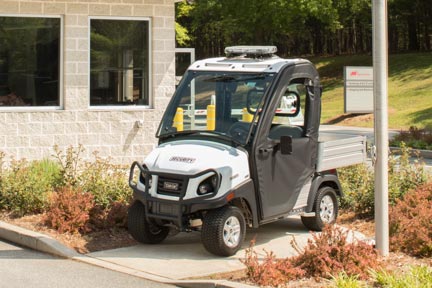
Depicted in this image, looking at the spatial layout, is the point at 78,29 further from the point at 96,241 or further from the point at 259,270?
the point at 259,270

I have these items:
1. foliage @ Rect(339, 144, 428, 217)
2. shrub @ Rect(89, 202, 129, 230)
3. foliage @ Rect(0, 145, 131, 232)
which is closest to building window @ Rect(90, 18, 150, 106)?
foliage @ Rect(0, 145, 131, 232)

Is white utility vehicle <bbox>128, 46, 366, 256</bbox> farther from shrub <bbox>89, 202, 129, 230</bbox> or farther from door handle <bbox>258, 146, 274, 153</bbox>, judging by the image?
shrub <bbox>89, 202, 129, 230</bbox>

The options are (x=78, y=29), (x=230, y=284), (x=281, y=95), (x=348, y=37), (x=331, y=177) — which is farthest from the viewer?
(x=348, y=37)

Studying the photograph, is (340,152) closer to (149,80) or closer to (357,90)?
(149,80)

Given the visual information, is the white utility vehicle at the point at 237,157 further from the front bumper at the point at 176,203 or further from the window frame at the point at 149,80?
the window frame at the point at 149,80

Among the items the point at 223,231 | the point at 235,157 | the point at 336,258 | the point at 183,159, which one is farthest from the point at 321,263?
the point at 183,159

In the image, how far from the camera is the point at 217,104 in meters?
9.69

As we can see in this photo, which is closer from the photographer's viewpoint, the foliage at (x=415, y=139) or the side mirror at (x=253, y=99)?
the side mirror at (x=253, y=99)

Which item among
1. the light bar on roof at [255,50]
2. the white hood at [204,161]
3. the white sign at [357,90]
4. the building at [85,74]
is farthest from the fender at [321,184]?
the white sign at [357,90]

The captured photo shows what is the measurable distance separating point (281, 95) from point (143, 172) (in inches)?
73.8

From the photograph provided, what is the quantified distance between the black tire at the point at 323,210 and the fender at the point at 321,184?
2.9 inches

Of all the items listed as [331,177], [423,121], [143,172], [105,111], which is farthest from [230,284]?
[423,121]

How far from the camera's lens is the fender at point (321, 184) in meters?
10.2

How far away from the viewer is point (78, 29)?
15.9 metres
